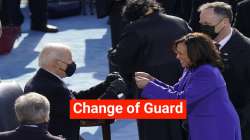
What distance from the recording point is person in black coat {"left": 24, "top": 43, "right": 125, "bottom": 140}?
524cm

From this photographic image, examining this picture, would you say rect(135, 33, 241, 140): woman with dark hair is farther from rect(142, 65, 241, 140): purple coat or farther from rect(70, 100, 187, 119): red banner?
rect(70, 100, 187, 119): red banner

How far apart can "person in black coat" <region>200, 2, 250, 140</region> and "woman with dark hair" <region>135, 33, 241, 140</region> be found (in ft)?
2.15

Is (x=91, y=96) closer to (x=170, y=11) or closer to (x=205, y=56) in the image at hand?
(x=205, y=56)

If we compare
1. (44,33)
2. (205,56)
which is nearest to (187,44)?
(205,56)

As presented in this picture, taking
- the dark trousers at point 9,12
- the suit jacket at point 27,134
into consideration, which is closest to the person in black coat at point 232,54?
the suit jacket at point 27,134

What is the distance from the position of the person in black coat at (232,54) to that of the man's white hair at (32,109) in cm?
187

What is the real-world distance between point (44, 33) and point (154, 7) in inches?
294

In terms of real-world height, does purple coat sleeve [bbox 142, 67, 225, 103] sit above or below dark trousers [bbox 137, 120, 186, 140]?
above

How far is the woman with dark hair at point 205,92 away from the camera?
199 inches

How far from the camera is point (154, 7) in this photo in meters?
6.33

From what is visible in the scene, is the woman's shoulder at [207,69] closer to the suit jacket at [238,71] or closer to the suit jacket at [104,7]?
the suit jacket at [238,71]

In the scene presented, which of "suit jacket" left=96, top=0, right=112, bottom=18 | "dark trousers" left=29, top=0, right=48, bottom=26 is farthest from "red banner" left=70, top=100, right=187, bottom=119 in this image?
"dark trousers" left=29, top=0, right=48, bottom=26

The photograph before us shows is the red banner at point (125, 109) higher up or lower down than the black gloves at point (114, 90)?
lower down

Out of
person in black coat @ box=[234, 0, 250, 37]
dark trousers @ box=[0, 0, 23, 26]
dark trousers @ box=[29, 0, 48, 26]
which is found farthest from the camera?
dark trousers @ box=[29, 0, 48, 26]
